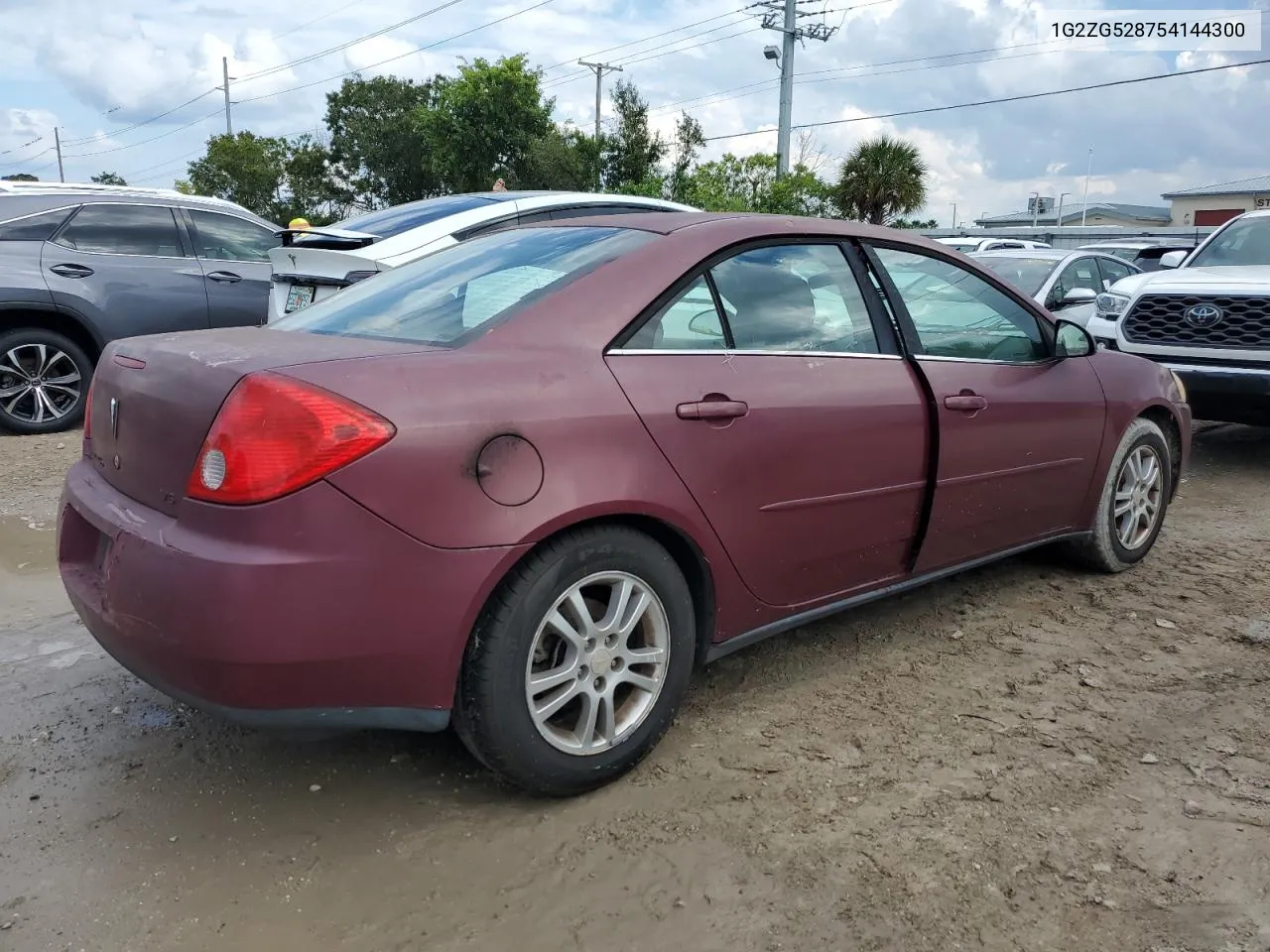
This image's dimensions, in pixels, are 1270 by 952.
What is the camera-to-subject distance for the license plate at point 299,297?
19.1ft

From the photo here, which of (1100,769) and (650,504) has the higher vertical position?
(650,504)

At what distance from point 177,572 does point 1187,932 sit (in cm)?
231

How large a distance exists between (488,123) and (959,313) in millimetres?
37741

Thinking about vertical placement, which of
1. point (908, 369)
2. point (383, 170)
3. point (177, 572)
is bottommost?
point (177, 572)

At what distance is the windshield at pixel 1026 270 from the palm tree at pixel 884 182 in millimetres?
20331

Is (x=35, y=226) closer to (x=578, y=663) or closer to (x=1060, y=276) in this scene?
(x=578, y=663)

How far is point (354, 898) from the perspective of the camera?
2291 millimetres

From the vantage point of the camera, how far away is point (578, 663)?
8.46ft

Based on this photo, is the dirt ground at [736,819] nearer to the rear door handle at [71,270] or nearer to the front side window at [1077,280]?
the rear door handle at [71,270]

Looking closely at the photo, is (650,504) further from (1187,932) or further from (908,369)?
(1187,932)

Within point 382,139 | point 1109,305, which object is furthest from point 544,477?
point 382,139

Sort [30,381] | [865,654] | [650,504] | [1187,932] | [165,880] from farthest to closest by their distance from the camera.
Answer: [30,381]
[865,654]
[650,504]
[165,880]
[1187,932]

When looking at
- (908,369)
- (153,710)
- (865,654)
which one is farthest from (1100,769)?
(153,710)

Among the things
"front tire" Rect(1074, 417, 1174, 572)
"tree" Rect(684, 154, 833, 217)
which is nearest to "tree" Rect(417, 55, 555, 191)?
"tree" Rect(684, 154, 833, 217)
